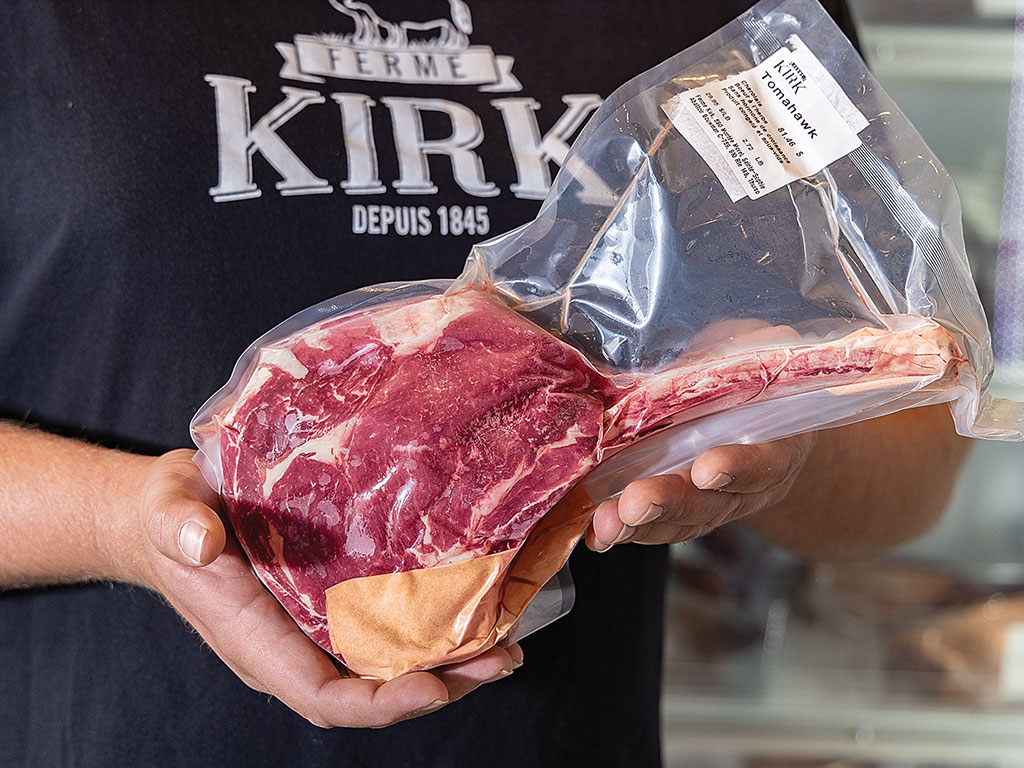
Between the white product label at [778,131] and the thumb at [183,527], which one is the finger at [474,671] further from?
the white product label at [778,131]

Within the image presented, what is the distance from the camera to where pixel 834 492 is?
916 millimetres

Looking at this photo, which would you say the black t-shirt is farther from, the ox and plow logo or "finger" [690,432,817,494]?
"finger" [690,432,817,494]

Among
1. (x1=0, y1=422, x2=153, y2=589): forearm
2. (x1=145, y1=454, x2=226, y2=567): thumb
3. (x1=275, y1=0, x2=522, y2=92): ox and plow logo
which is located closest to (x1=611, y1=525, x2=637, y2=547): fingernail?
(x1=145, y1=454, x2=226, y2=567): thumb

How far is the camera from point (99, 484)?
2.24 ft

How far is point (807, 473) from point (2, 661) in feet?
2.29

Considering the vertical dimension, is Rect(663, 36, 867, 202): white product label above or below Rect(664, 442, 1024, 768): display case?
above

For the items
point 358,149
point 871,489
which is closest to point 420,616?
point 358,149

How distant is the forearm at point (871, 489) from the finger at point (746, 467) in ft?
0.76

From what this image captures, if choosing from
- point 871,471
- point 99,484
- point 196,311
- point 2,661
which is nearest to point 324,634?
point 99,484

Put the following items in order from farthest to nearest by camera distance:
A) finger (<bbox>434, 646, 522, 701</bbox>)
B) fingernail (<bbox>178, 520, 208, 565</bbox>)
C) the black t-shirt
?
1. the black t-shirt
2. finger (<bbox>434, 646, 522, 701</bbox>)
3. fingernail (<bbox>178, 520, 208, 565</bbox>)

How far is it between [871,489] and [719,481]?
0.44m

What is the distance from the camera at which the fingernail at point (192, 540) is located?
515mm

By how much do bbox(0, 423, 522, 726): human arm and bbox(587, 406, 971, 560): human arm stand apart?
0.15 meters

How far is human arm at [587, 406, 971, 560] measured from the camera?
23.3 inches
